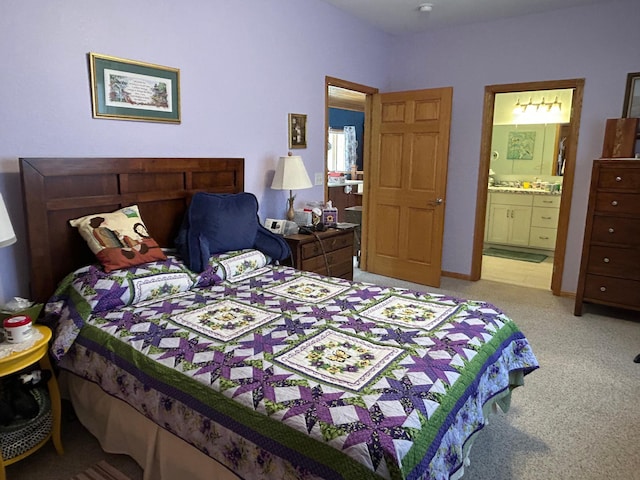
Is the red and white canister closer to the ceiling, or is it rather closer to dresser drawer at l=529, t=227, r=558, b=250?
the ceiling

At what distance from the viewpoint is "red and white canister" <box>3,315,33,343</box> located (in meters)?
1.80

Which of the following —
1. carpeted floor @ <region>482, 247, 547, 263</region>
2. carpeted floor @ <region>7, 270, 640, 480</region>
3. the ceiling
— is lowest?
carpeted floor @ <region>7, 270, 640, 480</region>

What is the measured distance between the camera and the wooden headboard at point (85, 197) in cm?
212

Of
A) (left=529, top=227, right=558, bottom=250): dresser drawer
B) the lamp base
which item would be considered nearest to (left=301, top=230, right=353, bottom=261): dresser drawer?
the lamp base

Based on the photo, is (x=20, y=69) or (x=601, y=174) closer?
(x=20, y=69)

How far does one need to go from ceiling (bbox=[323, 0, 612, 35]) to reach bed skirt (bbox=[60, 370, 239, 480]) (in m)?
3.51

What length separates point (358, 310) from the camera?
2.12 metres

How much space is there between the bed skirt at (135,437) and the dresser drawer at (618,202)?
3.44 meters

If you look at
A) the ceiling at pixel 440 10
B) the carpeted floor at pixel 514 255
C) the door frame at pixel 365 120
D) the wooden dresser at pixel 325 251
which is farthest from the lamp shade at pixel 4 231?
the carpeted floor at pixel 514 255

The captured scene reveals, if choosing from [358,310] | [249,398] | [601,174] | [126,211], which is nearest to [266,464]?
[249,398]

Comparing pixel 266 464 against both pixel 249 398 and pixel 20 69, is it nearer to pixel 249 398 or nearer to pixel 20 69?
pixel 249 398

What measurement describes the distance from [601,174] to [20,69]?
3.94 metres

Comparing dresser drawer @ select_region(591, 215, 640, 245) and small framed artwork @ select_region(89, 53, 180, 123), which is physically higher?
small framed artwork @ select_region(89, 53, 180, 123)

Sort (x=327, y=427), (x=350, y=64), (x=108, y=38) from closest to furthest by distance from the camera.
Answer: (x=327, y=427), (x=108, y=38), (x=350, y=64)
